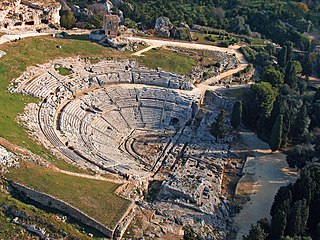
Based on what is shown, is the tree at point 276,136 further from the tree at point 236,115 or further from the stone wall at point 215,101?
the stone wall at point 215,101

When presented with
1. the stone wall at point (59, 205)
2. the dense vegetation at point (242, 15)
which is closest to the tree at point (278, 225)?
the stone wall at point (59, 205)

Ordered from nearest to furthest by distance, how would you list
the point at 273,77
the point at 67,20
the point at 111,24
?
1. the point at 273,77
2. the point at 111,24
3. the point at 67,20

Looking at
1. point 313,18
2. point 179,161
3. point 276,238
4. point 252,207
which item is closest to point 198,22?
point 313,18

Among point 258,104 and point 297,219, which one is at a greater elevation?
point 297,219

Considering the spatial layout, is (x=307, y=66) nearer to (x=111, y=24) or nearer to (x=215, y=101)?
(x=215, y=101)

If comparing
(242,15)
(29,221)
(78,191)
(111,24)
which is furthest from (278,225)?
(242,15)

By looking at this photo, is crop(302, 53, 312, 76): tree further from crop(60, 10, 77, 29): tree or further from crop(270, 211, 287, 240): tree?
crop(270, 211, 287, 240): tree
